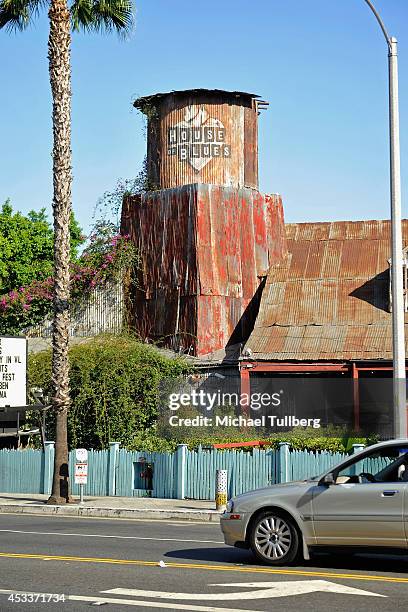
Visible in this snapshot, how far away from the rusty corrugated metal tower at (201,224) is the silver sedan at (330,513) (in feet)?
92.1

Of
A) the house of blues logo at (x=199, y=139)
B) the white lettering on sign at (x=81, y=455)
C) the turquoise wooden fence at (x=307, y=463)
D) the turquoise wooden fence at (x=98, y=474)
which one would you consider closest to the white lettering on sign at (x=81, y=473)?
the white lettering on sign at (x=81, y=455)

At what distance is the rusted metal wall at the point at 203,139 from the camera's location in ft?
142

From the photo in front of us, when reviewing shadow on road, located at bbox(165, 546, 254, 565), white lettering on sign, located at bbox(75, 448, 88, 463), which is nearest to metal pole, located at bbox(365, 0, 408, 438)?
shadow on road, located at bbox(165, 546, 254, 565)

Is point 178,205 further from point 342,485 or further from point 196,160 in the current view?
point 342,485

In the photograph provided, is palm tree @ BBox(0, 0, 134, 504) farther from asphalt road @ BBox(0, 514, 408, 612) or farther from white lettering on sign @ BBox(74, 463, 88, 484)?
asphalt road @ BBox(0, 514, 408, 612)

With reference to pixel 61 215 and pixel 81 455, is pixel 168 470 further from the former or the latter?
pixel 61 215

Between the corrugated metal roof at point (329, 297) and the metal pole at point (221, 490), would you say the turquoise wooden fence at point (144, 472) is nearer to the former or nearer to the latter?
the metal pole at point (221, 490)

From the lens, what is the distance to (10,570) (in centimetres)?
1216

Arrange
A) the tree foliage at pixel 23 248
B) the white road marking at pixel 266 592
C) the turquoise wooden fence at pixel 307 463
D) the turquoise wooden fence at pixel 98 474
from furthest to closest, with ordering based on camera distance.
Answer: the tree foliage at pixel 23 248
the turquoise wooden fence at pixel 98 474
the turquoise wooden fence at pixel 307 463
the white road marking at pixel 266 592

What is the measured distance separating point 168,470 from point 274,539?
1396 centimetres

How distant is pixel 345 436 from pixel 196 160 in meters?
17.3

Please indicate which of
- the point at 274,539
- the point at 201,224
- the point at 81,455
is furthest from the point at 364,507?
the point at 201,224

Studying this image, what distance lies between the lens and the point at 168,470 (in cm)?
→ 2617

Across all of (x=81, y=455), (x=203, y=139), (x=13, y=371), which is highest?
(x=203, y=139)
